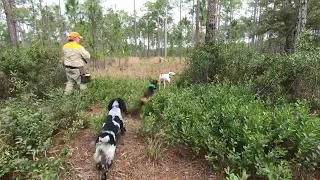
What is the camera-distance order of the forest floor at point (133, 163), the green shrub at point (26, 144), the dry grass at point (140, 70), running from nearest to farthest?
the green shrub at point (26, 144), the forest floor at point (133, 163), the dry grass at point (140, 70)

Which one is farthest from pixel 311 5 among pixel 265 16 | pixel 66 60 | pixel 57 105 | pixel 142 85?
pixel 57 105

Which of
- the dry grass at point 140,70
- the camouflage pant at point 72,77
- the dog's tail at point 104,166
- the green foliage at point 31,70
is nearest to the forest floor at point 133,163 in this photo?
the dog's tail at point 104,166

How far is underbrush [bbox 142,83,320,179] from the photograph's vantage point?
2092 millimetres

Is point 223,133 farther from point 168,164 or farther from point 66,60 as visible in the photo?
point 66,60

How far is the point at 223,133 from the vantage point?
2.51 meters

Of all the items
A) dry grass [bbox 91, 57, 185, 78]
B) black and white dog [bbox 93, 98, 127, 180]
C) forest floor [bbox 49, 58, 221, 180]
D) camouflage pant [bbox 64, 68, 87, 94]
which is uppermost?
camouflage pant [bbox 64, 68, 87, 94]

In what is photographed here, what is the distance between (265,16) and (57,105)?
18.7 m

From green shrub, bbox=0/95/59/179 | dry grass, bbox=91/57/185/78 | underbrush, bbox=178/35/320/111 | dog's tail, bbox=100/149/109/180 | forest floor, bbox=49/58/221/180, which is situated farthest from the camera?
dry grass, bbox=91/57/185/78

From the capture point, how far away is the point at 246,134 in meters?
2.27

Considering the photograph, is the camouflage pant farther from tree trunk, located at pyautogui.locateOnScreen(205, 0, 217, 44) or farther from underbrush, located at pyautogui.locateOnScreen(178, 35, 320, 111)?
tree trunk, located at pyautogui.locateOnScreen(205, 0, 217, 44)

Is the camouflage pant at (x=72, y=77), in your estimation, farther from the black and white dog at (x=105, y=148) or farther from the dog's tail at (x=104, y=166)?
the dog's tail at (x=104, y=166)

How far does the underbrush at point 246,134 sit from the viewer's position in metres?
2.09

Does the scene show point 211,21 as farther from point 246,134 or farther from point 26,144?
point 26,144

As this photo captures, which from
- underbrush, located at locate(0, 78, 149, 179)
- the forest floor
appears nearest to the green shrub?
underbrush, located at locate(0, 78, 149, 179)
